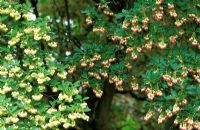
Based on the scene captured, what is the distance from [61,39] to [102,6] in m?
1.53

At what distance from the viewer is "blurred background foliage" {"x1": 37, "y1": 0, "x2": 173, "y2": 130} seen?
897cm

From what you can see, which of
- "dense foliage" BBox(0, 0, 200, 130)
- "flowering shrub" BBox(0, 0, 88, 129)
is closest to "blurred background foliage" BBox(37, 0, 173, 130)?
"dense foliage" BBox(0, 0, 200, 130)

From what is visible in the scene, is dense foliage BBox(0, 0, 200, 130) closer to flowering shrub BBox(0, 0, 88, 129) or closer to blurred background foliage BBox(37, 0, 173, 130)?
flowering shrub BBox(0, 0, 88, 129)

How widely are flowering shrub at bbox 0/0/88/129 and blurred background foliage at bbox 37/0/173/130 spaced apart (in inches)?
76.1

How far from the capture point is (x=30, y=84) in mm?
6559

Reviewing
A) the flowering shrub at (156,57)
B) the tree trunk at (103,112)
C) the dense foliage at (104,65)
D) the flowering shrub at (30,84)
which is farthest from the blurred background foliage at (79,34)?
the flowering shrub at (30,84)

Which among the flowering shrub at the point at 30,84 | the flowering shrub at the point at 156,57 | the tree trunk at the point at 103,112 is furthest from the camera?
the tree trunk at the point at 103,112

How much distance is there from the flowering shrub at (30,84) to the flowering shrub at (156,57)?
0.86 metres

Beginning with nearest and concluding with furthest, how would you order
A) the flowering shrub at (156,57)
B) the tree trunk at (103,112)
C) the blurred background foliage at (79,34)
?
the flowering shrub at (156,57) → the blurred background foliage at (79,34) → the tree trunk at (103,112)

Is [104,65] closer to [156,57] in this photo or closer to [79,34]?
[156,57]

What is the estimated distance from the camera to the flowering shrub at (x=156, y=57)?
6539 millimetres

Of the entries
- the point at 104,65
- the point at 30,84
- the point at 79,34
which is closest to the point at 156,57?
the point at 104,65

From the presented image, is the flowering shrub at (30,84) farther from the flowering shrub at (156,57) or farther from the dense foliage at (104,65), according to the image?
the flowering shrub at (156,57)

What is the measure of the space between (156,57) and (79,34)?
11.5 feet
